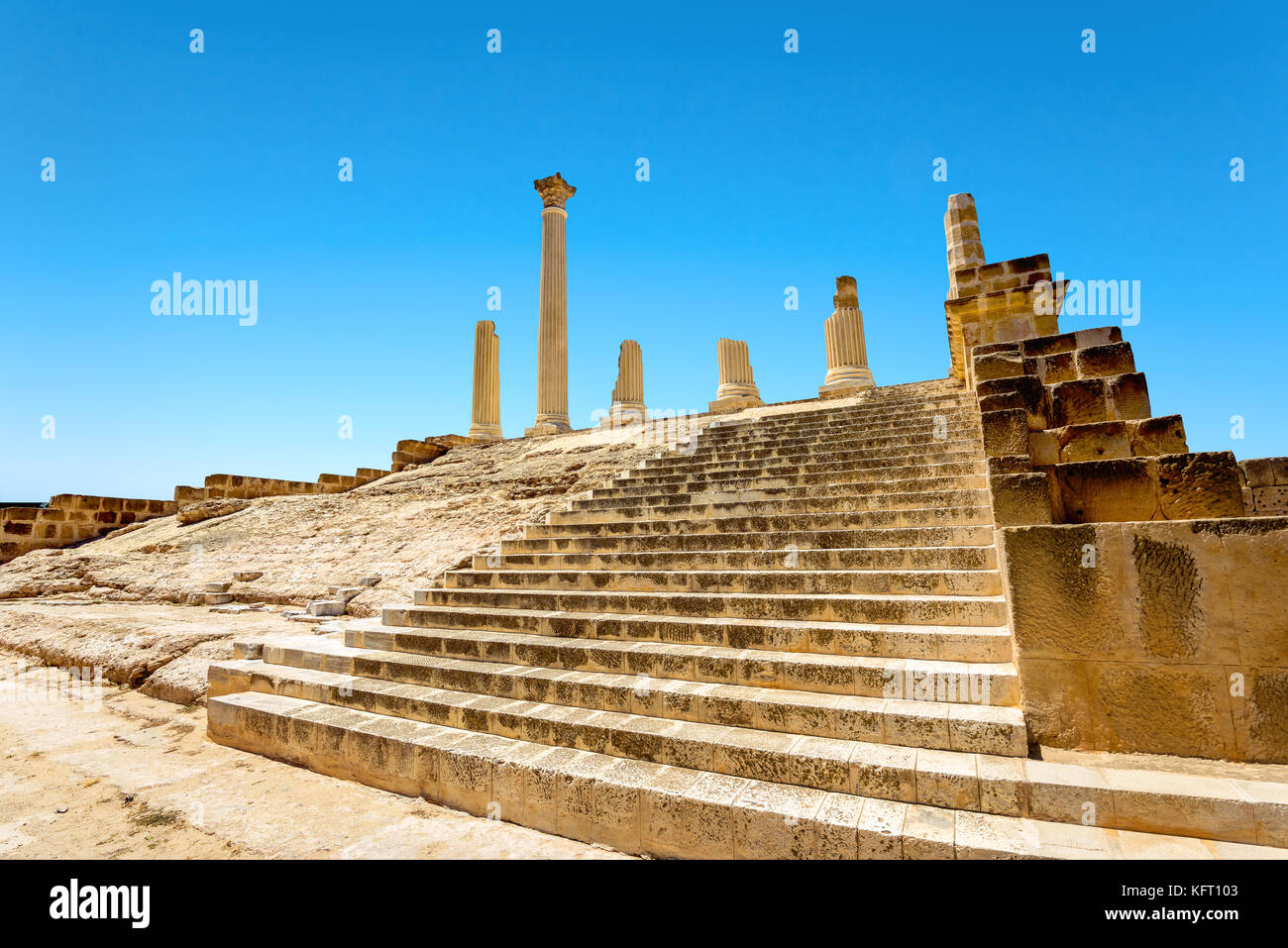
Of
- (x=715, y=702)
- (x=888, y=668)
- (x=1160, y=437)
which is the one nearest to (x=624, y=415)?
(x=1160, y=437)

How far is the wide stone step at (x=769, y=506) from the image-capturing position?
5.11m

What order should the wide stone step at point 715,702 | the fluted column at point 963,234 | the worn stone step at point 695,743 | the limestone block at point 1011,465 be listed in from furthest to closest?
1. the fluted column at point 963,234
2. the limestone block at point 1011,465
3. the wide stone step at point 715,702
4. the worn stone step at point 695,743

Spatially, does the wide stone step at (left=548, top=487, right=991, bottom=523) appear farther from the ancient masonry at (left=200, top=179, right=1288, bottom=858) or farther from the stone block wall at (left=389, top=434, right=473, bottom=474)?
the stone block wall at (left=389, top=434, right=473, bottom=474)

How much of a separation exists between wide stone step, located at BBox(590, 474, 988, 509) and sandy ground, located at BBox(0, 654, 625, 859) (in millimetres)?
4126

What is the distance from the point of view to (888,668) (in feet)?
10.8

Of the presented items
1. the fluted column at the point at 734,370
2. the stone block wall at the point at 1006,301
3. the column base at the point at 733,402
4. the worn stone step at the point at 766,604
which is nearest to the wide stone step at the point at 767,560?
the worn stone step at the point at 766,604

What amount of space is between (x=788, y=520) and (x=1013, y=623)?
2.54 m

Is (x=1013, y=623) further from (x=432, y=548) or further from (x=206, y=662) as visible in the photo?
(x=432, y=548)

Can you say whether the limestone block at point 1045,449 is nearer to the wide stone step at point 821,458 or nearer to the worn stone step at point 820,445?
the wide stone step at point 821,458

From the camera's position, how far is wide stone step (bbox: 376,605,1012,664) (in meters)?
3.41

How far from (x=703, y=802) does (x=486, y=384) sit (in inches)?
717

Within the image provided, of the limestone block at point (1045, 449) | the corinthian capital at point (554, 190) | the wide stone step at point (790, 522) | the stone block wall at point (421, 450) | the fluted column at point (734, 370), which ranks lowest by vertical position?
the wide stone step at point (790, 522)

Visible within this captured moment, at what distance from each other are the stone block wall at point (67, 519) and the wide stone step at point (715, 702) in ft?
37.3

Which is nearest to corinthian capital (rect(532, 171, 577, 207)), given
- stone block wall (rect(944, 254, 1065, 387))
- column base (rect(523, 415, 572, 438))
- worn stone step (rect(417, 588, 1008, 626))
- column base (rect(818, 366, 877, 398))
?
column base (rect(523, 415, 572, 438))
